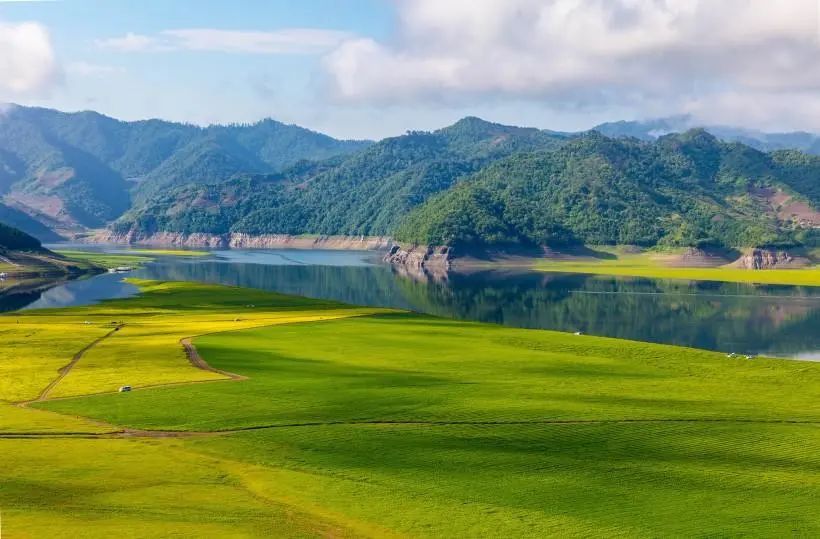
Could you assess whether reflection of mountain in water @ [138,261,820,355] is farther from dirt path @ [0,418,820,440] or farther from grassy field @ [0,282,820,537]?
dirt path @ [0,418,820,440]

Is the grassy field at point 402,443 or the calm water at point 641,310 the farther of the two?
the calm water at point 641,310

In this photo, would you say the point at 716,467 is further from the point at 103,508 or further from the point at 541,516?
the point at 103,508

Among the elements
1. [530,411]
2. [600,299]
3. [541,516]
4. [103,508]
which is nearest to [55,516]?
[103,508]

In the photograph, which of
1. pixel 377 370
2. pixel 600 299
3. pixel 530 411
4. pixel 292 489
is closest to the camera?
pixel 292 489

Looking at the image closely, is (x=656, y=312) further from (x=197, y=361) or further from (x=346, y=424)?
(x=346, y=424)

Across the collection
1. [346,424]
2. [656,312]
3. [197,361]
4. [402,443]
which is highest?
[656,312]

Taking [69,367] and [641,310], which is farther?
[641,310]

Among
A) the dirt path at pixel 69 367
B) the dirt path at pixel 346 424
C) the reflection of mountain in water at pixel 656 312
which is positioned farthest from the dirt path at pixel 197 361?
the reflection of mountain in water at pixel 656 312

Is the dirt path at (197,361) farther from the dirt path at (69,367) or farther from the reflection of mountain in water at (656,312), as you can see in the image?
the reflection of mountain in water at (656,312)

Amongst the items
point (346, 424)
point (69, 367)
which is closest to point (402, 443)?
point (346, 424)
